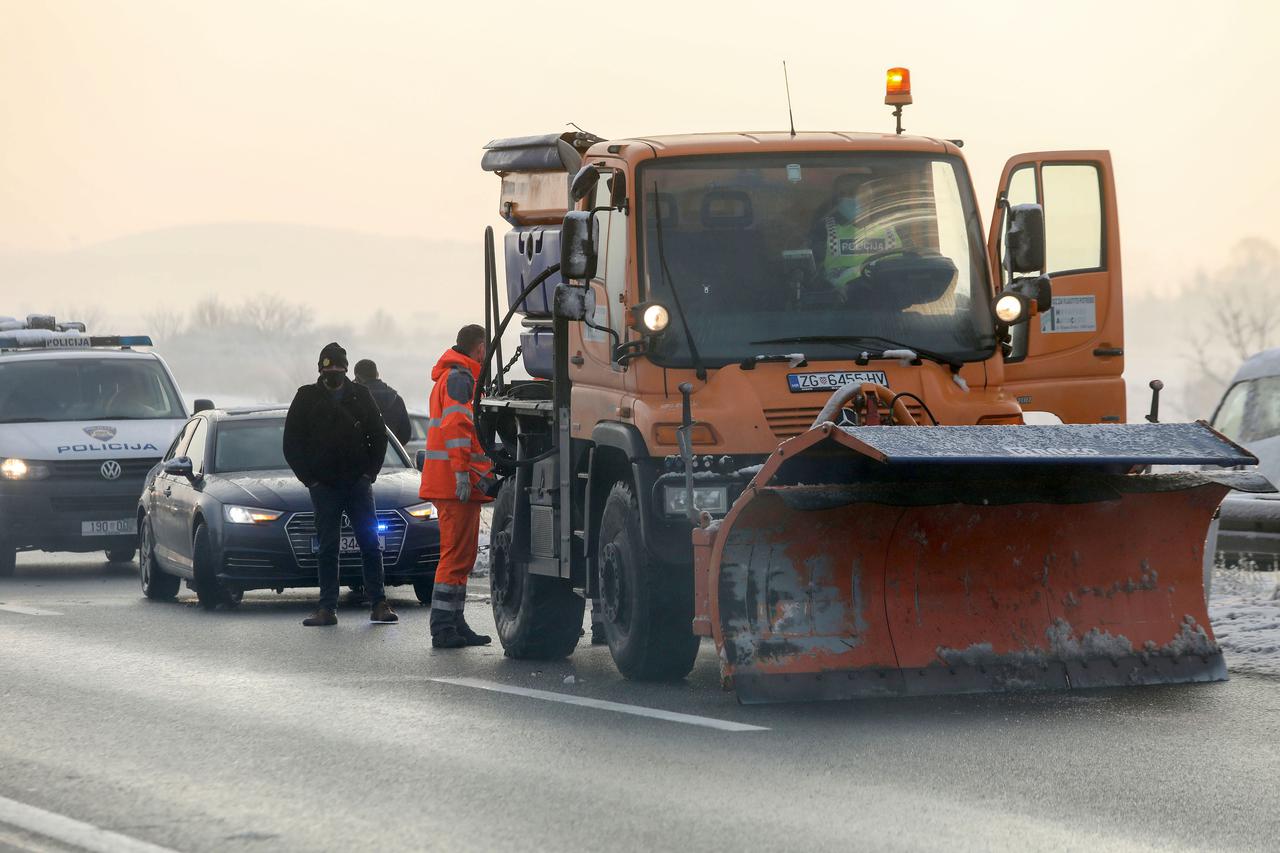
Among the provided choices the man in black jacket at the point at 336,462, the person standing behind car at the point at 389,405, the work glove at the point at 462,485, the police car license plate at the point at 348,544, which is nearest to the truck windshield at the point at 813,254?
the work glove at the point at 462,485

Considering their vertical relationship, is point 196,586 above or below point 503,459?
below

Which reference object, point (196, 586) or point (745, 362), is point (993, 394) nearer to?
point (745, 362)

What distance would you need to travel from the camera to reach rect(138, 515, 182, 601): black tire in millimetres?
17031

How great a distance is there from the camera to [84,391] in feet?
69.3

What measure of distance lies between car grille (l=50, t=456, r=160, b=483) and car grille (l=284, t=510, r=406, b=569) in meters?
4.86

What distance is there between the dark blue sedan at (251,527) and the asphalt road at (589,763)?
349cm

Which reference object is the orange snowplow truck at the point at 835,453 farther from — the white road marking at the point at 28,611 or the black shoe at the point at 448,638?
the white road marking at the point at 28,611

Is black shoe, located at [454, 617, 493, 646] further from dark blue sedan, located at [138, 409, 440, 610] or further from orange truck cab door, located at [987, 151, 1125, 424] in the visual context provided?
orange truck cab door, located at [987, 151, 1125, 424]

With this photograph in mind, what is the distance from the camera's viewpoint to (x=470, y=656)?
41.1 feet

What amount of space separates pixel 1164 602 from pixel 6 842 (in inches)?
215

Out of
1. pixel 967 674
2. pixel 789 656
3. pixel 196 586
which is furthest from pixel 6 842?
pixel 196 586

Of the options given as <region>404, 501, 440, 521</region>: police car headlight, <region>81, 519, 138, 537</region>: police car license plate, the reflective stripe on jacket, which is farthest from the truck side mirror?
<region>81, 519, 138, 537</region>: police car license plate

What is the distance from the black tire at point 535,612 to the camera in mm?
12328

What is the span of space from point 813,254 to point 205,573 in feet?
22.1
